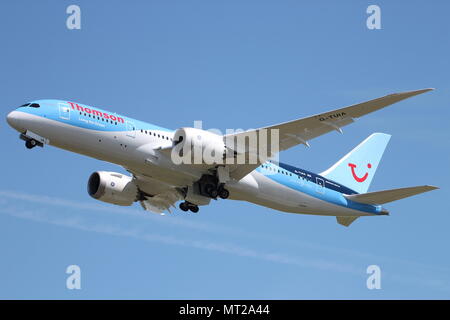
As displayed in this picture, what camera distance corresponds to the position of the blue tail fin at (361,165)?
4931cm

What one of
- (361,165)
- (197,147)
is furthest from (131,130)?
(361,165)

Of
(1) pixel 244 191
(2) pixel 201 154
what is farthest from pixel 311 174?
(2) pixel 201 154

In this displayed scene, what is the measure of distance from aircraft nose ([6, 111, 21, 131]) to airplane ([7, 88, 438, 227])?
47 mm

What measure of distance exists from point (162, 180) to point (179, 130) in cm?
346

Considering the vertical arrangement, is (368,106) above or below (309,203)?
above

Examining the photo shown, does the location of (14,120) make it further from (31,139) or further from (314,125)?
(314,125)

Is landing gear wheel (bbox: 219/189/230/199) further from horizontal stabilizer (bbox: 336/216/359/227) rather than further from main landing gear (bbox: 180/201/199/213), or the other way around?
horizontal stabilizer (bbox: 336/216/359/227)

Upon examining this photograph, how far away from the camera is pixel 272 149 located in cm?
4134

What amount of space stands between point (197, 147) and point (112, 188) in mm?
8122

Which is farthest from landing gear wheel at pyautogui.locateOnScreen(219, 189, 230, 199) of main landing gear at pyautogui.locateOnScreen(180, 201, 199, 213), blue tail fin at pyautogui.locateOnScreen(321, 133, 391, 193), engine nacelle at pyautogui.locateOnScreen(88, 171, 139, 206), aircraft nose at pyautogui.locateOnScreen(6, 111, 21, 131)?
aircraft nose at pyautogui.locateOnScreen(6, 111, 21, 131)

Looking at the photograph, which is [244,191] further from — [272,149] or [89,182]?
[89,182]

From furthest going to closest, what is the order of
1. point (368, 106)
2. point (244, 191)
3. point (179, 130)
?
point (244, 191) → point (179, 130) → point (368, 106)

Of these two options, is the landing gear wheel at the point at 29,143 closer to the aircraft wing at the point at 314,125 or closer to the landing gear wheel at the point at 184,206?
the aircraft wing at the point at 314,125

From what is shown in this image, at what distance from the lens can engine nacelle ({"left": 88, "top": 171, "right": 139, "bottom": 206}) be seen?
46188 millimetres
